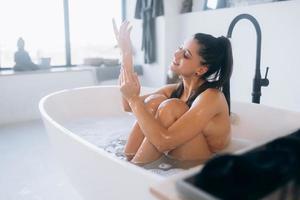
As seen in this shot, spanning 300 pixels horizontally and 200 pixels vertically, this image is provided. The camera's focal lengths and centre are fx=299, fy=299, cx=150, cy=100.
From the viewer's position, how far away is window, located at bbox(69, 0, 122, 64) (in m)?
3.92

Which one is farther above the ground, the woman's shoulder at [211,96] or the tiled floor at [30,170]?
the woman's shoulder at [211,96]

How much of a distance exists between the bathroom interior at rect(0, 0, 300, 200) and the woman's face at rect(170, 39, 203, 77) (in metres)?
0.43

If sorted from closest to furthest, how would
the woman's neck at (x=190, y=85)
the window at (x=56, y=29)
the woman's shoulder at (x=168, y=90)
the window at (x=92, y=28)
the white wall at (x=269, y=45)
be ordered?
the woman's neck at (x=190, y=85), the woman's shoulder at (x=168, y=90), the white wall at (x=269, y=45), the window at (x=56, y=29), the window at (x=92, y=28)

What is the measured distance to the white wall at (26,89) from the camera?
Result: 3170 mm

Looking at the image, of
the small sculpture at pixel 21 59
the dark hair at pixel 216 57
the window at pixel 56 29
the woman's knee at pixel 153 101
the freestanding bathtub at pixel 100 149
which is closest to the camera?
the freestanding bathtub at pixel 100 149

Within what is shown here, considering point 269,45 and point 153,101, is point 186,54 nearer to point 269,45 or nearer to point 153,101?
point 153,101

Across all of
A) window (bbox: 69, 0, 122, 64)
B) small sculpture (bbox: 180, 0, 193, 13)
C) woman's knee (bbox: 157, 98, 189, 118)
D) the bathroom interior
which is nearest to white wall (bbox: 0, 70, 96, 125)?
the bathroom interior

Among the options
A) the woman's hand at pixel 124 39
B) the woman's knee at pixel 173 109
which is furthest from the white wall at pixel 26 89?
the woman's knee at pixel 173 109

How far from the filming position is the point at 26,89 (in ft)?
10.8

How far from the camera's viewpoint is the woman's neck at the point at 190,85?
4.48 feet

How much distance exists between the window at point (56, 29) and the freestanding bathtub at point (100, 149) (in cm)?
137

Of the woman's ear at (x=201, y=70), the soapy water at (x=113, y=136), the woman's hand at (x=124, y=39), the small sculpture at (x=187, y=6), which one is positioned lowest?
the soapy water at (x=113, y=136)

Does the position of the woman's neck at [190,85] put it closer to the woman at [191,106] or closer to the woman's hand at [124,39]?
the woman at [191,106]

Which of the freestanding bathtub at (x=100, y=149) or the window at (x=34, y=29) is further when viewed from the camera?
the window at (x=34, y=29)
